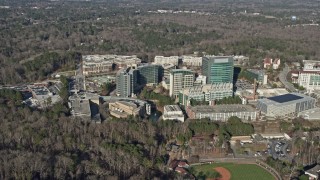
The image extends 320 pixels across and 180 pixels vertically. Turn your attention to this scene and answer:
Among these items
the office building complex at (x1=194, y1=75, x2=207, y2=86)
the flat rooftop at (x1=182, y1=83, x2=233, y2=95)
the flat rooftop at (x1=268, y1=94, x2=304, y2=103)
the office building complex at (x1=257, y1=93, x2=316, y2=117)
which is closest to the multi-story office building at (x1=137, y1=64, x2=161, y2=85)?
the office building complex at (x1=194, y1=75, x2=207, y2=86)

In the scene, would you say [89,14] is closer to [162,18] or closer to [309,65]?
[162,18]

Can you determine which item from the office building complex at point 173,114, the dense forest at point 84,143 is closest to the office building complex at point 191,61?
the office building complex at point 173,114

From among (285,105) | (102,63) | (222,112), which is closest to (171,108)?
(222,112)

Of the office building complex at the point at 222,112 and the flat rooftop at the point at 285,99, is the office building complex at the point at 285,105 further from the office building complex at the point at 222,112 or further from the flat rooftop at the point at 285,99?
the office building complex at the point at 222,112

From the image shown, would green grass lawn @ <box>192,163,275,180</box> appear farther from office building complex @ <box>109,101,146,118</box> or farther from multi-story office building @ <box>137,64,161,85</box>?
multi-story office building @ <box>137,64,161,85</box>

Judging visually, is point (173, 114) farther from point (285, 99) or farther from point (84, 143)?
point (285, 99)

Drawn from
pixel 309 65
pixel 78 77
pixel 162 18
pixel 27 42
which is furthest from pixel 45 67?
pixel 162 18

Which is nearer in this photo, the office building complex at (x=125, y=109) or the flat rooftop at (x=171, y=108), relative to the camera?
the office building complex at (x=125, y=109)
